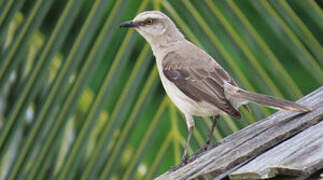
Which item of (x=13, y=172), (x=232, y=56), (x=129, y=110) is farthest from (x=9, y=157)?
(x=232, y=56)

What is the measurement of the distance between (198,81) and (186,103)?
146 millimetres

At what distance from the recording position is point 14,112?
638 centimetres

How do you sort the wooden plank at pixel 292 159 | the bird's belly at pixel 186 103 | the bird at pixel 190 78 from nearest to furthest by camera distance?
the wooden plank at pixel 292 159
the bird at pixel 190 78
the bird's belly at pixel 186 103

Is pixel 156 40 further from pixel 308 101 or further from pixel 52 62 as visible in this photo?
pixel 308 101

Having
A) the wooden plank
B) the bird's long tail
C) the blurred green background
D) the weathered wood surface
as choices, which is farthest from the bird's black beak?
the wooden plank

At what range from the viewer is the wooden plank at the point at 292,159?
4.04 metres

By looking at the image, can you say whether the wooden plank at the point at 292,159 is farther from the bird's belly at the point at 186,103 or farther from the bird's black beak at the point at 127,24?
the bird's black beak at the point at 127,24

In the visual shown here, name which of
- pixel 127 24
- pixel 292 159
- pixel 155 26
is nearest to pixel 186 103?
pixel 127 24

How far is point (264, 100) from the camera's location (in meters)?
5.63

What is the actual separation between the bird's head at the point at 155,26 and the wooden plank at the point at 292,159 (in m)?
1.93

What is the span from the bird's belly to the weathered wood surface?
2.09 ft

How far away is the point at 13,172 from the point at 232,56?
1.44 meters

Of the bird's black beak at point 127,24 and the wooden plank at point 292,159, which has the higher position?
the bird's black beak at point 127,24

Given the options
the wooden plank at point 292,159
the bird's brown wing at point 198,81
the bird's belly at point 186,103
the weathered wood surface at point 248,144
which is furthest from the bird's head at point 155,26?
the wooden plank at point 292,159
